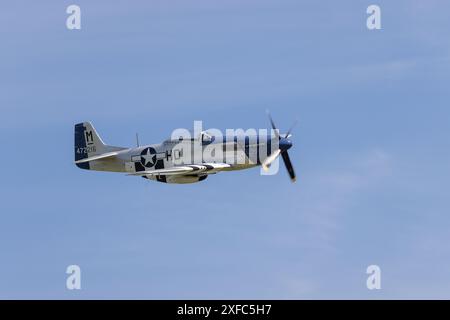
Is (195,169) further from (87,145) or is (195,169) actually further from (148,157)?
(87,145)

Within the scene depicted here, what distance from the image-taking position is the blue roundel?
9112 centimetres

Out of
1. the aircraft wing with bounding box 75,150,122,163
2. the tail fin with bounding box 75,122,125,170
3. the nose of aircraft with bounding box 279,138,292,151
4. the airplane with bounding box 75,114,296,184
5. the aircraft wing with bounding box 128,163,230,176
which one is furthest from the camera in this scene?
the tail fin with bounding box 75,122,125,170

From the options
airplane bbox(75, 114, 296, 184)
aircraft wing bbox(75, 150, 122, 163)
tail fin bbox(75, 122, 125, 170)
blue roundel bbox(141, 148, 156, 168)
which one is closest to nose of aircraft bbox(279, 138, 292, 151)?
airplane bbox(75, 114, 296, 184)

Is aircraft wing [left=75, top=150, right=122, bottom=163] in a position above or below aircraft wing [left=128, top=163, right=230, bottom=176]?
above

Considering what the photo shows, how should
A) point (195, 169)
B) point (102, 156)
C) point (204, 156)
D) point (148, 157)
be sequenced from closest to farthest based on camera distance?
point (195, 169)
point (204, 156)
point (148, 157)
point (102, 156)

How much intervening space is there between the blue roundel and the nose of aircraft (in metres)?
9.06

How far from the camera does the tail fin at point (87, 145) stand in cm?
9519

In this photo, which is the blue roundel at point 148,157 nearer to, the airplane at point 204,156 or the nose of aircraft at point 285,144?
the airplane at point 204,156

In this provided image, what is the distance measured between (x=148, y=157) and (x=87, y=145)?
6783 mm

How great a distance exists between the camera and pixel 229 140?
88750 mm

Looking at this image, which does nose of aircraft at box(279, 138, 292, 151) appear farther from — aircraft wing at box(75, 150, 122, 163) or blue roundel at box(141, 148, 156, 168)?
aircraft wing at box(75, 150, 122, 163)

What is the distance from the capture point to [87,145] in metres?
96.1

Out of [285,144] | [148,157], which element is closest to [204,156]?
[148,157]
